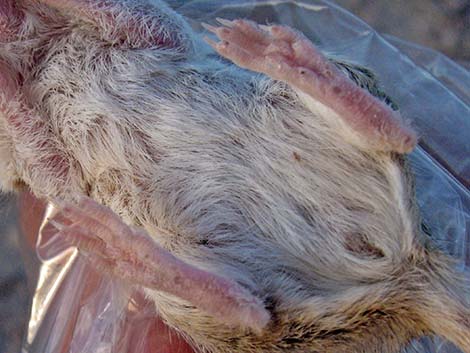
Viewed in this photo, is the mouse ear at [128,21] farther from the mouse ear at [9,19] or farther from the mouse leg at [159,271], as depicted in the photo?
the mouse leg at [159,271]

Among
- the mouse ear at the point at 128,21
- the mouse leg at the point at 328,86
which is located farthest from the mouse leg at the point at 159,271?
the mouse ear at the point at 128,21

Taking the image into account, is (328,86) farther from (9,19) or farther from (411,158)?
(9,19)

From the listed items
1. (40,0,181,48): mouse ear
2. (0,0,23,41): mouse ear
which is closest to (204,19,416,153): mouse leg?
(40,0,181,48): mouse ear

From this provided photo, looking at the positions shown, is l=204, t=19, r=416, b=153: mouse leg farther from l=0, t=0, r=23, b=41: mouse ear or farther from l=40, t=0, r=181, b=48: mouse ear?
l=0, t=0, r=23, b=41: mouse ear

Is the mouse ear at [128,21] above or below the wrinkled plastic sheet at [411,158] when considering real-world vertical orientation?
above

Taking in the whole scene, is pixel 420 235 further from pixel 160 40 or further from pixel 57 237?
pixel 57 237

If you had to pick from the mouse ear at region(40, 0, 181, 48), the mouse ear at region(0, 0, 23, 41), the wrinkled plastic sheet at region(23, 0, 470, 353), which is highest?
the mouse ear at region(40, 0, 181, 48)

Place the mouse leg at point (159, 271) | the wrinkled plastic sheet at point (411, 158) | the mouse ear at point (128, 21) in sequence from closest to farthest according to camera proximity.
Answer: the mouse leg at point (159, 271) → the mouse ear at point (128, 21) → the wrinkled plastic sheet at point (411, 158)
